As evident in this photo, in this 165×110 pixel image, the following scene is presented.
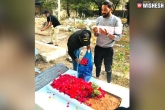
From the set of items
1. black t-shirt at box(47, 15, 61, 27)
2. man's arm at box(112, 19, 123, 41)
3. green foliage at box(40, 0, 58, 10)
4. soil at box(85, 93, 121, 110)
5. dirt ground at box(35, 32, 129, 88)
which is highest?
green foliage at box(40, 0, 58, 10)

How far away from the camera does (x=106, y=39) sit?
4.72ft

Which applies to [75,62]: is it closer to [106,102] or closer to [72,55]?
[72,55]

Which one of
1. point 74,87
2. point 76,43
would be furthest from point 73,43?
point 74,87

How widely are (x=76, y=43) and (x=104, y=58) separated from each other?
200 mm

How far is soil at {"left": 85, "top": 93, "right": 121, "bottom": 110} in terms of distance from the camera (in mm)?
1438

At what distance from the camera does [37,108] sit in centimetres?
167

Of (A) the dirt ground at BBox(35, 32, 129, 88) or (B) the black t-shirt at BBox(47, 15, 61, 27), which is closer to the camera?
(A) the dirt ground at BBox(35, 32, 129, 88)

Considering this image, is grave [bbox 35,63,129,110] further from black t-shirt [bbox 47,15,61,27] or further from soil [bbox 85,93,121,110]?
black t-shirt [bbox 47,15,61,27]

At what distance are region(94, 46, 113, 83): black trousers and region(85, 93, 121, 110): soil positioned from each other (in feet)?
0.33

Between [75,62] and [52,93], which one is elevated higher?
[75,62]

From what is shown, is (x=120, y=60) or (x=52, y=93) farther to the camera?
(x=52, y=93)

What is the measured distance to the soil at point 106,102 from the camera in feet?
4.72

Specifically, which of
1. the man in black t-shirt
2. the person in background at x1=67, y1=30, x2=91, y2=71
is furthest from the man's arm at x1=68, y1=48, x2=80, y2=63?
the man in black t-shirt

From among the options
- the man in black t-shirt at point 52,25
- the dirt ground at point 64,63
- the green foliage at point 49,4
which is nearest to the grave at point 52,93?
the dirt ground at point 64,63
